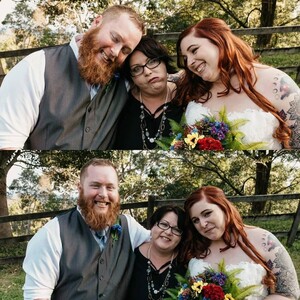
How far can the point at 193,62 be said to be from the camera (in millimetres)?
1286

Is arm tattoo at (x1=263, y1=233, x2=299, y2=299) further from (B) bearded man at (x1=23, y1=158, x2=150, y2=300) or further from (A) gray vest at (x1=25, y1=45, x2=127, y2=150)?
(A) gray vest at (x1=25, y1=45, x2=127, y2=150)

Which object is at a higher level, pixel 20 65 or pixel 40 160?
pixel 20 65

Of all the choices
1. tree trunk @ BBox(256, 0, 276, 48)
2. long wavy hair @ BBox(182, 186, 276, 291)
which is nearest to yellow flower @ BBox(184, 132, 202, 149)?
long wavy hair @ BBox(182, 186, 276, 291)

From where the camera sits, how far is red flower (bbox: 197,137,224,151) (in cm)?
131

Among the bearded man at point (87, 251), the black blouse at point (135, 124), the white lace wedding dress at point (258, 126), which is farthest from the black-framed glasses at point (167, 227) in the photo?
the white lace wedding dress at point (258, 126)

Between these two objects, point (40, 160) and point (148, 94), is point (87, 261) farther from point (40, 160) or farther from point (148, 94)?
point (148, 94)

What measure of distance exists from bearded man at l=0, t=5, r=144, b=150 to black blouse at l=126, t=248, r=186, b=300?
36cm

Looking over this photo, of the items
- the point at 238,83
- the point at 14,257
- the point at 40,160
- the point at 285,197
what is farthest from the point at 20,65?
the point at 285,197

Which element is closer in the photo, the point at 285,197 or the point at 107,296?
the point at 107,296

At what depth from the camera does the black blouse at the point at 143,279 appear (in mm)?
1441

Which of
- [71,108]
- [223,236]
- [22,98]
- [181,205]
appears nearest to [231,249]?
[223,236]

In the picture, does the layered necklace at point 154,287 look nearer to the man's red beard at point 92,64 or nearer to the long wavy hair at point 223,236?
the long wavy hair at point 223,236

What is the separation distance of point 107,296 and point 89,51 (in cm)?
→ 65

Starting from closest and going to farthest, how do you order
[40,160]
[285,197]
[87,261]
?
[87,261] → [40,160] → [285,197]
